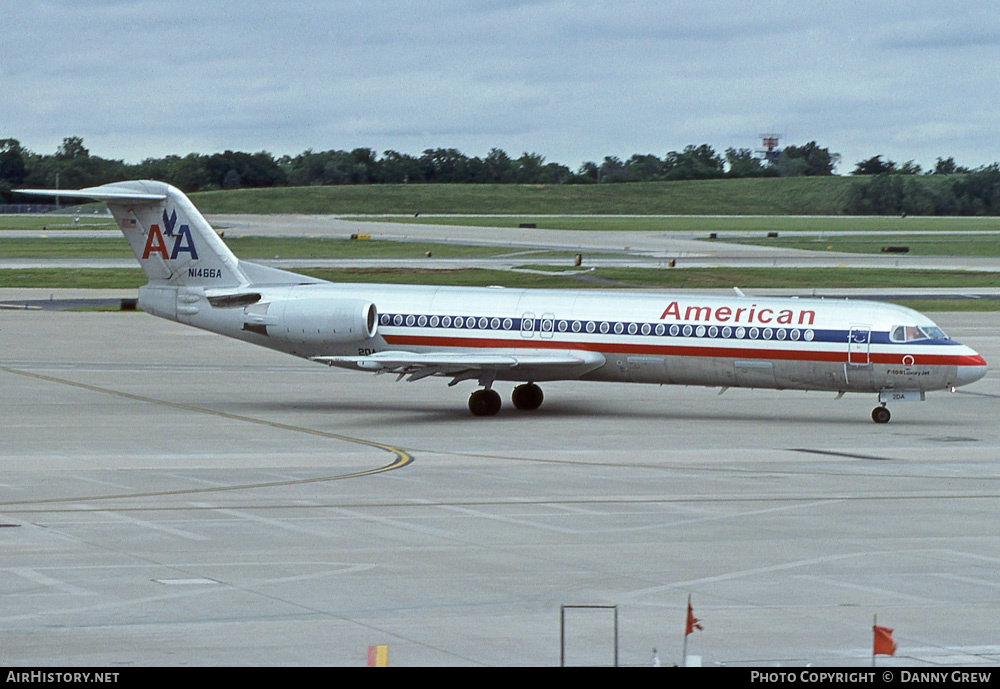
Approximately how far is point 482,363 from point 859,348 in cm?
901

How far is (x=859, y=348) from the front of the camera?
1409 inches

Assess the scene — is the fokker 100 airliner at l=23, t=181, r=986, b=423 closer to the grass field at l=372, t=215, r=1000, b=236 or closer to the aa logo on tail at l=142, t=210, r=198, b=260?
the aa logo on tail at l=142, t=210, r=198, b=260

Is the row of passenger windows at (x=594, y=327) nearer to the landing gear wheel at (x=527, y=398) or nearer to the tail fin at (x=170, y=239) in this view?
the landing gear wheel at (x=527, y=398)

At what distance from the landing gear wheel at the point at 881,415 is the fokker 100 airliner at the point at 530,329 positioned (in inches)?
1.6

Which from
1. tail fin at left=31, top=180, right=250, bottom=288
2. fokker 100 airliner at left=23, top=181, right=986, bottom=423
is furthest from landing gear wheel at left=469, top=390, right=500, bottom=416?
tail fin at left=31, top=180, right=250, bottom=288

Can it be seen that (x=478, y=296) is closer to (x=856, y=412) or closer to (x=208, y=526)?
(x=856, y=412)

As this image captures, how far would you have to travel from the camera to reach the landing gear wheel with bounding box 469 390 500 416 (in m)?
37.6

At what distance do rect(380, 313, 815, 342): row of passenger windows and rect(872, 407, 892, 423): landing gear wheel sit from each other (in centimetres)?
264

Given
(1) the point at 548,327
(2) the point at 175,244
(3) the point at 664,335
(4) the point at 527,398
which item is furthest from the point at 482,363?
(2) the point at 175,244

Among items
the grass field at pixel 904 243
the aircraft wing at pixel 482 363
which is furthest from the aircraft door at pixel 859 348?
the grass field at pixel 904 243

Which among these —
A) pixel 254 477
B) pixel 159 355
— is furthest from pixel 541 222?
pixel 254 477

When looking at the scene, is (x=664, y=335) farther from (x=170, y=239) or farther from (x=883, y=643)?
(x=883, y=643)

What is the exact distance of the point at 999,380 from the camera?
46531mm

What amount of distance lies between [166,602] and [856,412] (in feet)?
83.7
